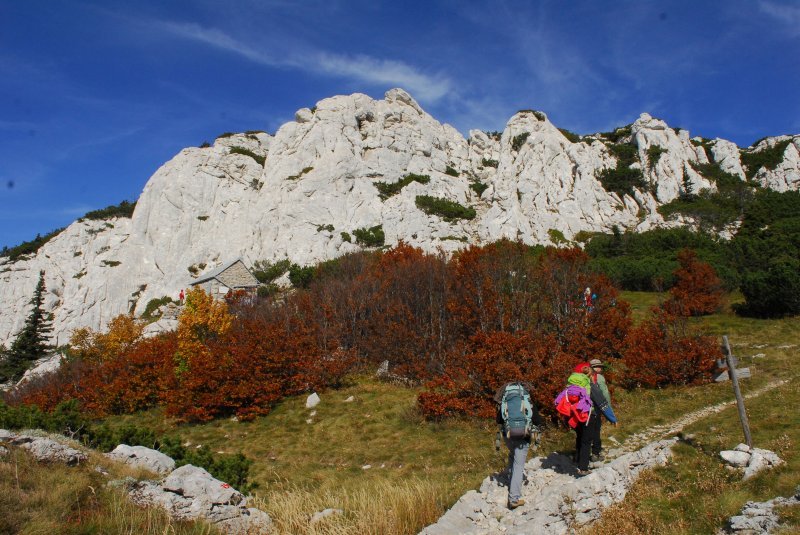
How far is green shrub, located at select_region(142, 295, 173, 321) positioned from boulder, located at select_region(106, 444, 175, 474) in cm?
4650

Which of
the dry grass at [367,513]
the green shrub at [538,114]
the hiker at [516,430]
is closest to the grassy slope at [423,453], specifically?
the dry grass at [367,513]

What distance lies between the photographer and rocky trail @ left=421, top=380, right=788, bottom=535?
269 inches

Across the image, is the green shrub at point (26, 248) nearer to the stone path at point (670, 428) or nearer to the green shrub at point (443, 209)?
the green shrub at point (443, 209)

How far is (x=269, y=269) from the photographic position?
5234cm

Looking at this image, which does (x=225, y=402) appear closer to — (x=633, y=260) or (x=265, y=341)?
(x=265, y=341)

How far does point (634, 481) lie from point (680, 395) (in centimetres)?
927

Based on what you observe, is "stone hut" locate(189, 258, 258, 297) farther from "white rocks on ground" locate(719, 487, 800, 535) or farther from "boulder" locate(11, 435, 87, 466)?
"white rocks on ground" locate(719, 487, 800, 535)

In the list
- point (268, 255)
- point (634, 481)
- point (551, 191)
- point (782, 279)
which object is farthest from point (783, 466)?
point (551, 191)

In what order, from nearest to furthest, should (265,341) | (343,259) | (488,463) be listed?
1. (488,463)
2. (265,341)
3. (343,259)

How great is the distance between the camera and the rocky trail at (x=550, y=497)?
22.4ft

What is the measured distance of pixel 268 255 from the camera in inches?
2184

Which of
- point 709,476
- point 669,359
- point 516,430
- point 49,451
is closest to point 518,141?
point 669,359

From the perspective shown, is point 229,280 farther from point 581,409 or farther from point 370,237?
point 581,409

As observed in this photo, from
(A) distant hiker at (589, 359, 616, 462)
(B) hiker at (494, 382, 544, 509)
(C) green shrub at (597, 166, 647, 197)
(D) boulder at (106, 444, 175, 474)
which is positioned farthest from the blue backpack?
(C) green shrub at (597, 166, 647, 197)
